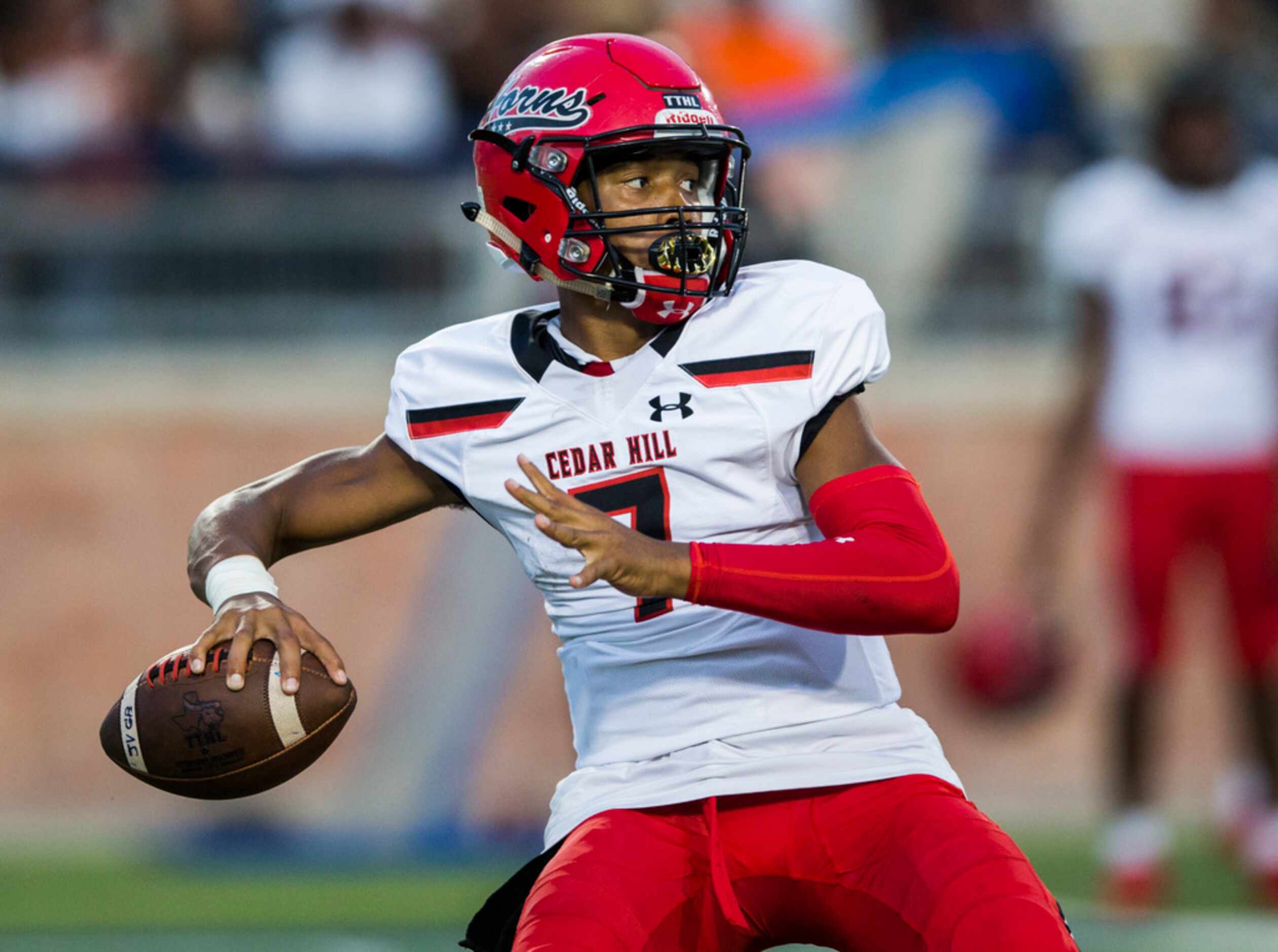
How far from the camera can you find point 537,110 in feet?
10.6

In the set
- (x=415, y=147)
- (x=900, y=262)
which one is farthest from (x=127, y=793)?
(x=900, y=262)

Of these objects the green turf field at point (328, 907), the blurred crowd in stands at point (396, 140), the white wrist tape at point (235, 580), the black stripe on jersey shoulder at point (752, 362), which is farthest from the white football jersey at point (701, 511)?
the blurred crowd in stands at point (396, 140)

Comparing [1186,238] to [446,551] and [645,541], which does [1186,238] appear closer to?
[446,551]

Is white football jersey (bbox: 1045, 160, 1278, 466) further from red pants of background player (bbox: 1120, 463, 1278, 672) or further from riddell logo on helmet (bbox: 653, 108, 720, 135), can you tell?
riddell logo on helmet (bbox: 653, 108, 720, 135)

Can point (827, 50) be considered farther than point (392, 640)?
Yes

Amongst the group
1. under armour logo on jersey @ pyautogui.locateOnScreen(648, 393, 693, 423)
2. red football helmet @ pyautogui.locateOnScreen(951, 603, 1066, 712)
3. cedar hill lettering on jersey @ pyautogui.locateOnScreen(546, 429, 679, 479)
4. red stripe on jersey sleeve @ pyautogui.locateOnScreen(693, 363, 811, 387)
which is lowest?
red football helmet @ pyautogui.locateOnScreen(951, 603, 1066, 712)

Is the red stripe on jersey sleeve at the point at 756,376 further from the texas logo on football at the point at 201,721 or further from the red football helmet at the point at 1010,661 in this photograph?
the red football helmet at the point at 1010,661

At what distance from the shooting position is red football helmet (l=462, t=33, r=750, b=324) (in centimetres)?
310

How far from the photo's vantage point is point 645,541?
266cm

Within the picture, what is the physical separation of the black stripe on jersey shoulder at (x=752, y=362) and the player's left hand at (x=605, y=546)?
0.47 metres

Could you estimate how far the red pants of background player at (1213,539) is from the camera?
5879mm

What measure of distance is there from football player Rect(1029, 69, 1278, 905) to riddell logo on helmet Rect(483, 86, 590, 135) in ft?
10.4

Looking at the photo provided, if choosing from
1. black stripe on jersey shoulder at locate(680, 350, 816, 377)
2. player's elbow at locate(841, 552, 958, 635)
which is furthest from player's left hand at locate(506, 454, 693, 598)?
black stripe on jersey shoulder at locate(680, 350, 816, 377)

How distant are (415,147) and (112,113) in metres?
1.29
